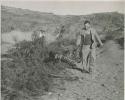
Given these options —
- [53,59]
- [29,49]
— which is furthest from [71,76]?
[29,49]

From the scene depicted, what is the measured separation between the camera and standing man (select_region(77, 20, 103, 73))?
618 cm

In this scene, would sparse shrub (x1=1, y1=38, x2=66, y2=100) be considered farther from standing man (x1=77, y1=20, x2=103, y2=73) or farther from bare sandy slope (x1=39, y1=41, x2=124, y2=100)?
standing man (x1=77, y1=20, x2=103, y2=73)

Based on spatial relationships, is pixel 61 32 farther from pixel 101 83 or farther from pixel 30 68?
pixel 101 83

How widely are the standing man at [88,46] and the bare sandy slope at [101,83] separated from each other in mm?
197

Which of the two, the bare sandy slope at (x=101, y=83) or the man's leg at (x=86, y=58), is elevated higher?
the man's leg at (x=86, y=58)

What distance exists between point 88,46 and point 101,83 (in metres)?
0.74

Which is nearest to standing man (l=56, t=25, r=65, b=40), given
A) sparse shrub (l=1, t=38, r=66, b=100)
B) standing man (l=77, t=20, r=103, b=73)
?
sparse shrub (l=1, t=38, r=66, b=100)

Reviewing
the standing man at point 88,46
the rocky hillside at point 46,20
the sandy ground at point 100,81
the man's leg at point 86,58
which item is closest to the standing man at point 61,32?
the rocky hillside at point 46,20

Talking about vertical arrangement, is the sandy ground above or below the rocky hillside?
below

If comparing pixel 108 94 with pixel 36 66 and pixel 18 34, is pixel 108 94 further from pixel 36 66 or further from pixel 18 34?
pixel 18 34

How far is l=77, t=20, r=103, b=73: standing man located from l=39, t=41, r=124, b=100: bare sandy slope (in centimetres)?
20

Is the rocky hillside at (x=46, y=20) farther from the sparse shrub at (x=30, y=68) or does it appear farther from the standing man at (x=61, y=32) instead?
the sparse shrub at (x=30, y=68)

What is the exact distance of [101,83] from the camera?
19.8ft

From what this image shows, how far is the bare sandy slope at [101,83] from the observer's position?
5711mm
